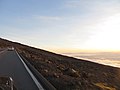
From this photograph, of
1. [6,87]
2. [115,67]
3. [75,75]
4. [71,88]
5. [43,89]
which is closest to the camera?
[6,87]

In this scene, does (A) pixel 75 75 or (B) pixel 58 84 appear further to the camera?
(A) pixel 75 75

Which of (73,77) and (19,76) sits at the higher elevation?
(19,76)

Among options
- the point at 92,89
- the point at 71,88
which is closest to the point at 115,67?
the point at 92,89

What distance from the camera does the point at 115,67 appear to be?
→ 67.9 meters

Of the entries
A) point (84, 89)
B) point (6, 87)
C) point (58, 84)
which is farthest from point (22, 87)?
point (84, 89)

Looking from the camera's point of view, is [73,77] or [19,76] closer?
[19,76]

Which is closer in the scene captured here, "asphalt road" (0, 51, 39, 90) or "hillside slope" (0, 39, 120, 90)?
"asphalt road" (0, 51, 39, 90)

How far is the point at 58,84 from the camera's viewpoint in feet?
58.9

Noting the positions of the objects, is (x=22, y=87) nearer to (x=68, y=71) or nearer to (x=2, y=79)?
(x=2, y=79)

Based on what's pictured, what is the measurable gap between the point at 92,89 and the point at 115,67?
47.4 meters

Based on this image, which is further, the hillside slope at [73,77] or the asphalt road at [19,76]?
the hillside slope at [73,77]

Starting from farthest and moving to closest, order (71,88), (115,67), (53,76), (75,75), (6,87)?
(115,67)
(75,75)
(53,76)
(71,88)
(6,87)

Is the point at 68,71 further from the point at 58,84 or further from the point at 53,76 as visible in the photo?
the point at 58,84

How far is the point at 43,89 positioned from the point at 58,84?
3960 mm
